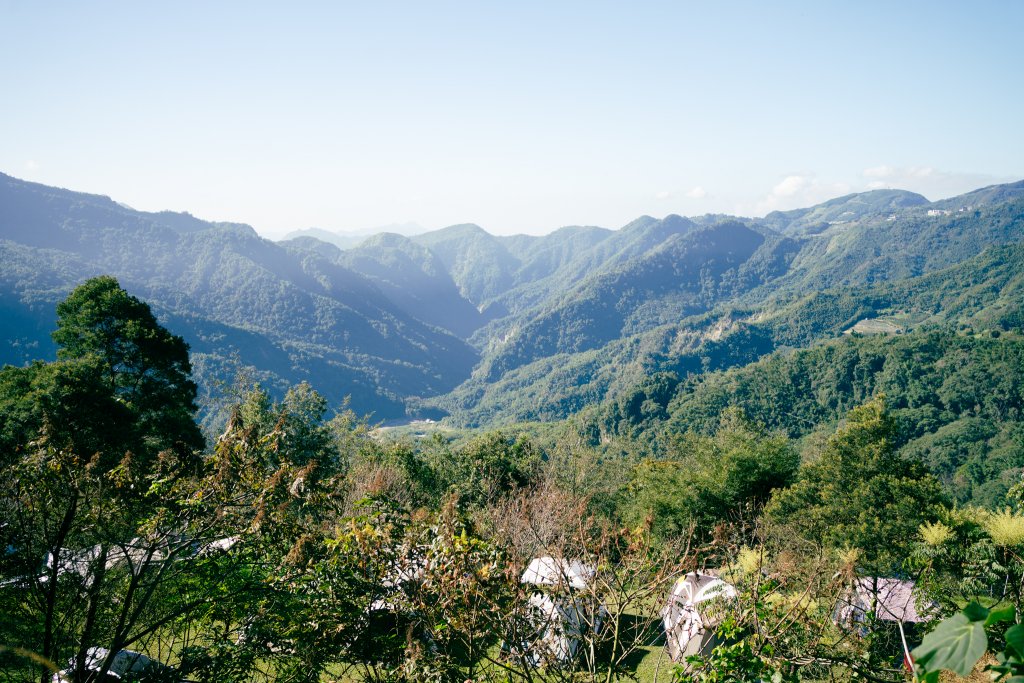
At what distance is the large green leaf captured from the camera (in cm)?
135

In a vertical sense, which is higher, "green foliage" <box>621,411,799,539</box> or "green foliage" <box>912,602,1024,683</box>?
"green foliage" <box>912,602,1024,683</box>

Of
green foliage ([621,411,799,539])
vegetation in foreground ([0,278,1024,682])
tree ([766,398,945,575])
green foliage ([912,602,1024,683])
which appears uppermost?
green foliage ([912,602,1024,683])

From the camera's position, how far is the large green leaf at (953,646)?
1349 millimetres

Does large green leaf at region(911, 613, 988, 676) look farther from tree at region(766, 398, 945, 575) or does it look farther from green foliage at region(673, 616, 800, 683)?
tree at region(766, 398, 945, 575)

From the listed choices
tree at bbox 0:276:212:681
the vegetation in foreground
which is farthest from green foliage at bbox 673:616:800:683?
tree at bbox 0:276:212:681

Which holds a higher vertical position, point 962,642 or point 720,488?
point 962,642

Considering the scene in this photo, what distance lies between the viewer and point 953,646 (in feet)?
4.78

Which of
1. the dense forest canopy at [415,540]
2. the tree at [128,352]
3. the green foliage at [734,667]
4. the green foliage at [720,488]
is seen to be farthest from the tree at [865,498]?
the tree at [128,352]

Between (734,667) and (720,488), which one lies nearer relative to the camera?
(734,667)

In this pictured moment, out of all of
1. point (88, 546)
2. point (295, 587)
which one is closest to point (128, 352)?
point (88, 546)

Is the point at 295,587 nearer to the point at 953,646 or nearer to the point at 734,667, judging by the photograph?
the point at 734,667

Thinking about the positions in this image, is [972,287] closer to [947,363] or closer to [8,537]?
[947,363]

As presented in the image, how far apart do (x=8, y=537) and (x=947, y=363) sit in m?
110

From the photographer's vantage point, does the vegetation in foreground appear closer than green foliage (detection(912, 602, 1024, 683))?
No
